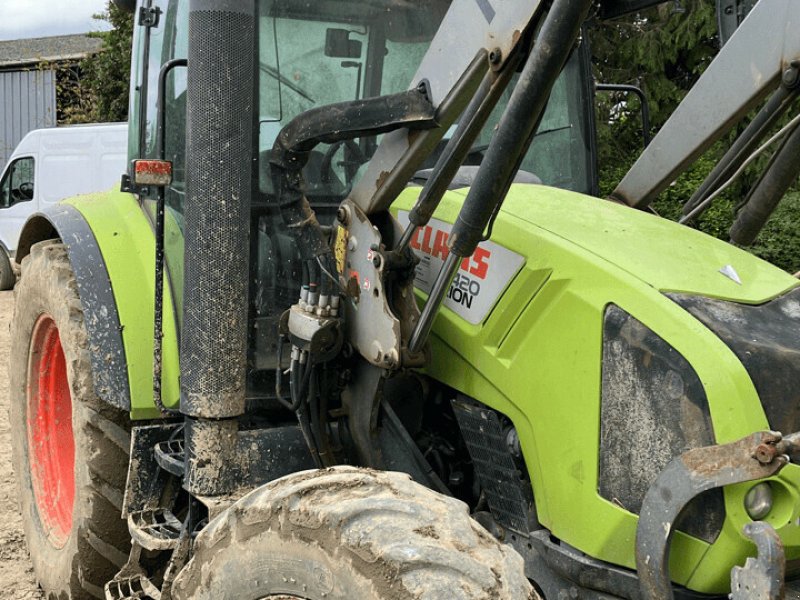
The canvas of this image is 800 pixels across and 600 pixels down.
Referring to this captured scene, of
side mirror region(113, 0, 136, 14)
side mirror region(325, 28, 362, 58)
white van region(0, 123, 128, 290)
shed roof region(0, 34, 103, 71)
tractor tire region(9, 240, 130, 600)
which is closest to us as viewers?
side mirror region(325, 28, 362, 58)

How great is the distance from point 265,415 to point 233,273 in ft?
1.67

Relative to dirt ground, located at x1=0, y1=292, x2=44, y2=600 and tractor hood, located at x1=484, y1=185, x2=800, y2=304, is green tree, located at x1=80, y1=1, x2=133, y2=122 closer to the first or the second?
dirt ground, located at x1=0, y1=292, x2=44, y2=600

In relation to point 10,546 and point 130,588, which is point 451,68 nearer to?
point 130,588

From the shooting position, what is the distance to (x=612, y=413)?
2.11 meters

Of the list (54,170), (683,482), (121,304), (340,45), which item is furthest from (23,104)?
(683,482)

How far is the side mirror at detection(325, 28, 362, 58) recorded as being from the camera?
2.84m

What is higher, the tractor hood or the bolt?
the tractor hood

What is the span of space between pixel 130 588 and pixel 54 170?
10.1 m

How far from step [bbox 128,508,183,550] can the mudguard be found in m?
0.30

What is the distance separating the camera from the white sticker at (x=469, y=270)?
2.40m

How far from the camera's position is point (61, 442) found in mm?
3762

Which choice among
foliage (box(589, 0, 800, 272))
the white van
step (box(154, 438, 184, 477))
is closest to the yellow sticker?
step (box(154, 438, 184, 477))

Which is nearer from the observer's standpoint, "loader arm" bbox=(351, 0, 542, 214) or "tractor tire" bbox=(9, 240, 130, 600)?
"loader arm" bbox=(351, 0, 542, 214)

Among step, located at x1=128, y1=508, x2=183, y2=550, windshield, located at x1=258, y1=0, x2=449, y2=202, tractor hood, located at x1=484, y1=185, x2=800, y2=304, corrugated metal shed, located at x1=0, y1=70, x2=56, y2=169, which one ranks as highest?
windshield, located at x1=258, y1=0, x2=449, y2=202
